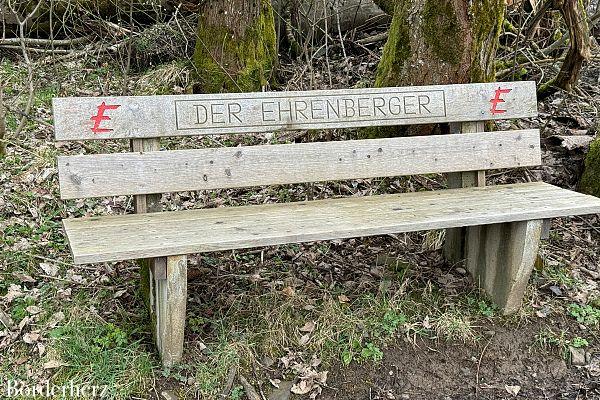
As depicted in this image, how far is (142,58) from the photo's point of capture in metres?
6.71

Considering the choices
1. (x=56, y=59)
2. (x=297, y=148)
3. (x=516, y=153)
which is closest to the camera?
(x=297, y=148)

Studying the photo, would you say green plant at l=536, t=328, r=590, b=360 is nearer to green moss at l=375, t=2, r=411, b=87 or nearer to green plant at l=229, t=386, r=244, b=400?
green plant at l=229, t=386, r=244, b=400

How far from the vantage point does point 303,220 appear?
339cm

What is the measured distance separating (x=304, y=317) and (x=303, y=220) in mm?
669

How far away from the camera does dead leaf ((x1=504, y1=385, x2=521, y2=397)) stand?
3551mm

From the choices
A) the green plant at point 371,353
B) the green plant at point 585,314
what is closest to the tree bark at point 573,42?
the green plant at point 585,314

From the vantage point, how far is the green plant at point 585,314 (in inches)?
158

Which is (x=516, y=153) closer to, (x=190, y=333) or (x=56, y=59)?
(x=190, y=333)

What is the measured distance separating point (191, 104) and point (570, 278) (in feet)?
8.18

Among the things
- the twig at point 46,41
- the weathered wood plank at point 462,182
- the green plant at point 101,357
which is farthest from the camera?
the twig at point 46,41

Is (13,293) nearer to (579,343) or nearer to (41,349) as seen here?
(41,349)

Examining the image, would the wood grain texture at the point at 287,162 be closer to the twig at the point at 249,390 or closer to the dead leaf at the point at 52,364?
the dead leaf at the point at 52,364

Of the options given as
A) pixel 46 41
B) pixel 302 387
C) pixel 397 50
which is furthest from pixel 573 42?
pixel 46 41

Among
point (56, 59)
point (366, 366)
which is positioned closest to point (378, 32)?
point (56, 59)
